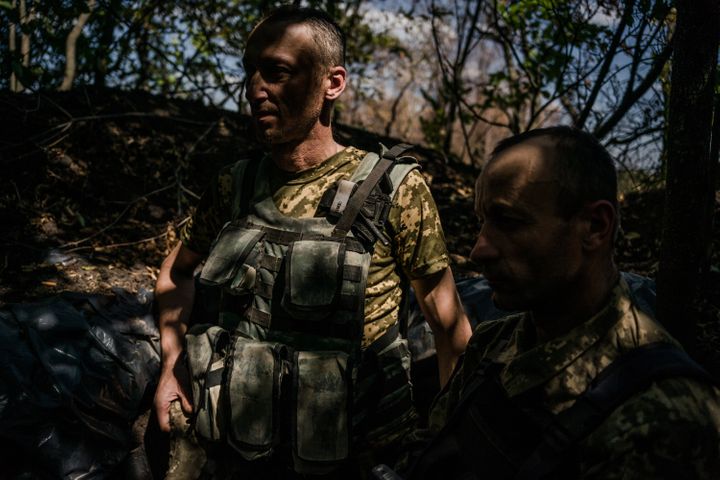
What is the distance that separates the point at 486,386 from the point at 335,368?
2.41 ft

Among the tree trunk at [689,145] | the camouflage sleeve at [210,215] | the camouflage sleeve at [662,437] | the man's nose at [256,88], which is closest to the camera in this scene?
the camouflage sleeve at [662,437]

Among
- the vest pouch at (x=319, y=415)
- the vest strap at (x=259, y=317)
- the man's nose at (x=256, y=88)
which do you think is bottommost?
the vest pouch at (x=319, y=415)

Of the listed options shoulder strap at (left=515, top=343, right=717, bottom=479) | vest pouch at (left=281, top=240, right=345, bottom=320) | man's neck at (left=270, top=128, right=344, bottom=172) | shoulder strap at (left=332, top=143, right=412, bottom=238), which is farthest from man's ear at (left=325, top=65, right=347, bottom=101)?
shoulder strap at (left=515, top=343, right=717, bottom=479)

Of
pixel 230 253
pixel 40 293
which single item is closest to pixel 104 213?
pixel 40 293

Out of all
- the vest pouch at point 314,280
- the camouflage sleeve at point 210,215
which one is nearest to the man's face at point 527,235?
the vest pouch at point 314,280

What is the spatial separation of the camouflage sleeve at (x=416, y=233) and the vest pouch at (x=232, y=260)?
1.63 ft

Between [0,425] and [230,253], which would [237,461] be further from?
[0,425]

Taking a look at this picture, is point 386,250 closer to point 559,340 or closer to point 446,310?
point 446,310

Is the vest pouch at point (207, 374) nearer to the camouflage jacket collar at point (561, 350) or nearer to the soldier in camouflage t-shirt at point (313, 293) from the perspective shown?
the soldier in camouflage t-shirt at point (313, 293)

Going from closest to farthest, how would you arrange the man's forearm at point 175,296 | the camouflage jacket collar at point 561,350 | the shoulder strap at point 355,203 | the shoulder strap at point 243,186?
the camouflage jacket collar at point 561,350
the shoulder strap at point 355,203
the shoulder strap at point 243,186
the man's forearm at point 175,296

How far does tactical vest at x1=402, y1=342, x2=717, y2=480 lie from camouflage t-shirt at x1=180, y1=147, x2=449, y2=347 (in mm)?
734

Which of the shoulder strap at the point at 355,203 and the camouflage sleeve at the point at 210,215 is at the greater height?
the shoulder strap at the point at 355,203

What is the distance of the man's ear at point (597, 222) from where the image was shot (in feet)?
4.02

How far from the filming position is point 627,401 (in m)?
1.05
